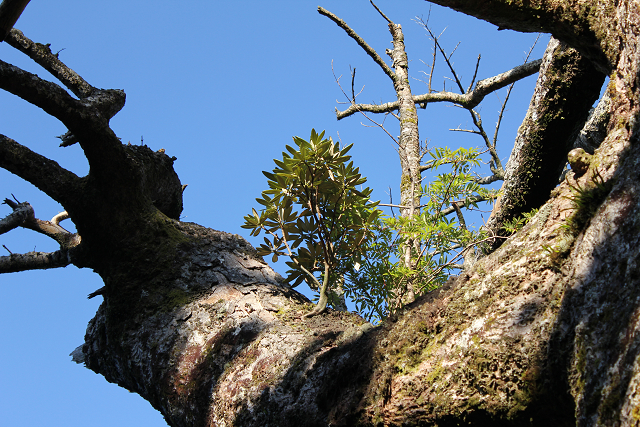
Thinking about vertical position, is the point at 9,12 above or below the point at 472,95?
A: below

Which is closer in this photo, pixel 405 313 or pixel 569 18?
pixel 569 18

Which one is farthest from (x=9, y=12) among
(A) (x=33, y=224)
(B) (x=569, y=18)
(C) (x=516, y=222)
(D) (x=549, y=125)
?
(A) (x=33, y=224)

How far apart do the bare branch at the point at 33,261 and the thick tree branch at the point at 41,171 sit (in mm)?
711

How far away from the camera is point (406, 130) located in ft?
14.5

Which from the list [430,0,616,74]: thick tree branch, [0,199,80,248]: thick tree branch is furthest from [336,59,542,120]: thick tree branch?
[0,199,80,248]: thick tree branch

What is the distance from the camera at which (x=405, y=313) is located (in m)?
1.81

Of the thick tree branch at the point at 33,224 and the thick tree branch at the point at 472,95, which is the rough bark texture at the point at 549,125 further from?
the thick tree branch at the point at 33,224

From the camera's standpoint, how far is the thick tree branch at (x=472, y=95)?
4102mm

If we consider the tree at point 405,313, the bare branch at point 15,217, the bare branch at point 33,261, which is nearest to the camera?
the tree at point 405,313

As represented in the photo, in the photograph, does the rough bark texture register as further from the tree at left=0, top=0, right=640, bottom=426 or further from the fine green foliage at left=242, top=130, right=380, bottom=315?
the fine green foliage at left=242, top=130, right=380, bottom=315

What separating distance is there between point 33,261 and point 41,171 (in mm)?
1071

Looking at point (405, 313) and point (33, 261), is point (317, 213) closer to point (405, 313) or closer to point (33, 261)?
point (405, 313)

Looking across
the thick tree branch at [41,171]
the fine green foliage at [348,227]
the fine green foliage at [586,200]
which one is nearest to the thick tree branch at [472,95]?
the fine green foliage at [348,227]

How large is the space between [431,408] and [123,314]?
6.18 feet
